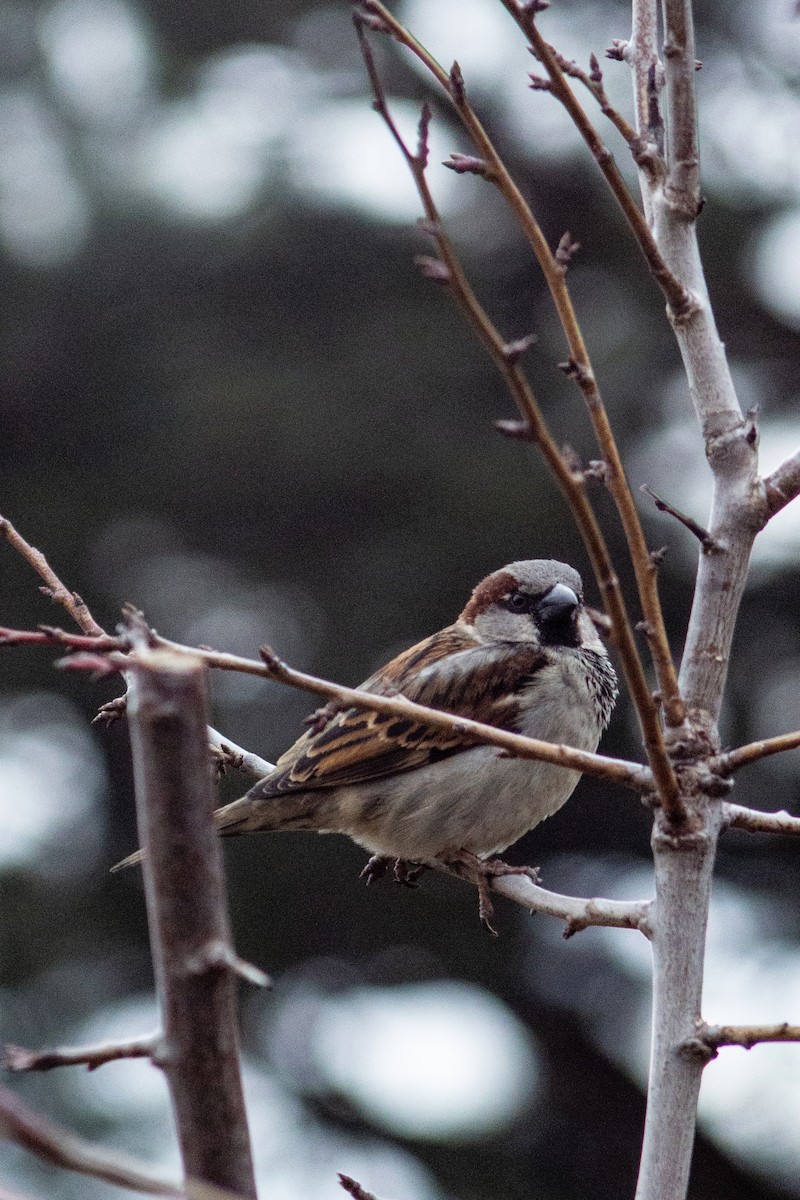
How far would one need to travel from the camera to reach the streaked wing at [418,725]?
116 inches

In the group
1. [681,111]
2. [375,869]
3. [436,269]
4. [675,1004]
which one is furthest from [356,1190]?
[375,869]

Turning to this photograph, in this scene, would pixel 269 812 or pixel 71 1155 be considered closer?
pixel 71 1155

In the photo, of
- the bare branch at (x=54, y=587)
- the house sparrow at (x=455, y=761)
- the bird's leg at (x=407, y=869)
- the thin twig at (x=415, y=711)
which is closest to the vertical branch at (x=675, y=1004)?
the thin twig at (x=415, y=711)

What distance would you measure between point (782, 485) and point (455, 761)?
1.51 m

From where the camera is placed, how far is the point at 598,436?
1.30 metres

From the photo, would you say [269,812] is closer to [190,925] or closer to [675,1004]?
[675,1004]

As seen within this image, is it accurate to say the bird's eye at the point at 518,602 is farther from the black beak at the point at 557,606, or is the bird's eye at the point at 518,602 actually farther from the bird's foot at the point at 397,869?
the bird's foot at the point at 397,869

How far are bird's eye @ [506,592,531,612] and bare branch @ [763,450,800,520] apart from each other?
1.70 m

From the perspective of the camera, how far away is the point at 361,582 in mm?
8164

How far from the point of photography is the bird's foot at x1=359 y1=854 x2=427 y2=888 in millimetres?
2891

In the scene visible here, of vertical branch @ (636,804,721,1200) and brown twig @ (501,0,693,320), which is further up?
brown twig @ (501,0,693,320)

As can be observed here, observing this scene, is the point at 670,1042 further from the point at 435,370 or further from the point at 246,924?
the point at 435,370

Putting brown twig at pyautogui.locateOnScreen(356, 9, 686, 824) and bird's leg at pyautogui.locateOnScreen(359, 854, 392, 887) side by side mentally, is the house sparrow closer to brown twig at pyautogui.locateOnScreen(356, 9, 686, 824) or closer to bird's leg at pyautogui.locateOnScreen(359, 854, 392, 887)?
bird's leg at pyautogui.locateOnScreen(359, 854, 392, 887)

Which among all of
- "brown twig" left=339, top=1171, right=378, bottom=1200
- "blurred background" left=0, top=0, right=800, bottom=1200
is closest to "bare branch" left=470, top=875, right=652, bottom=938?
"brown twig" left=339, top=1171, right=378, bottom=1200
